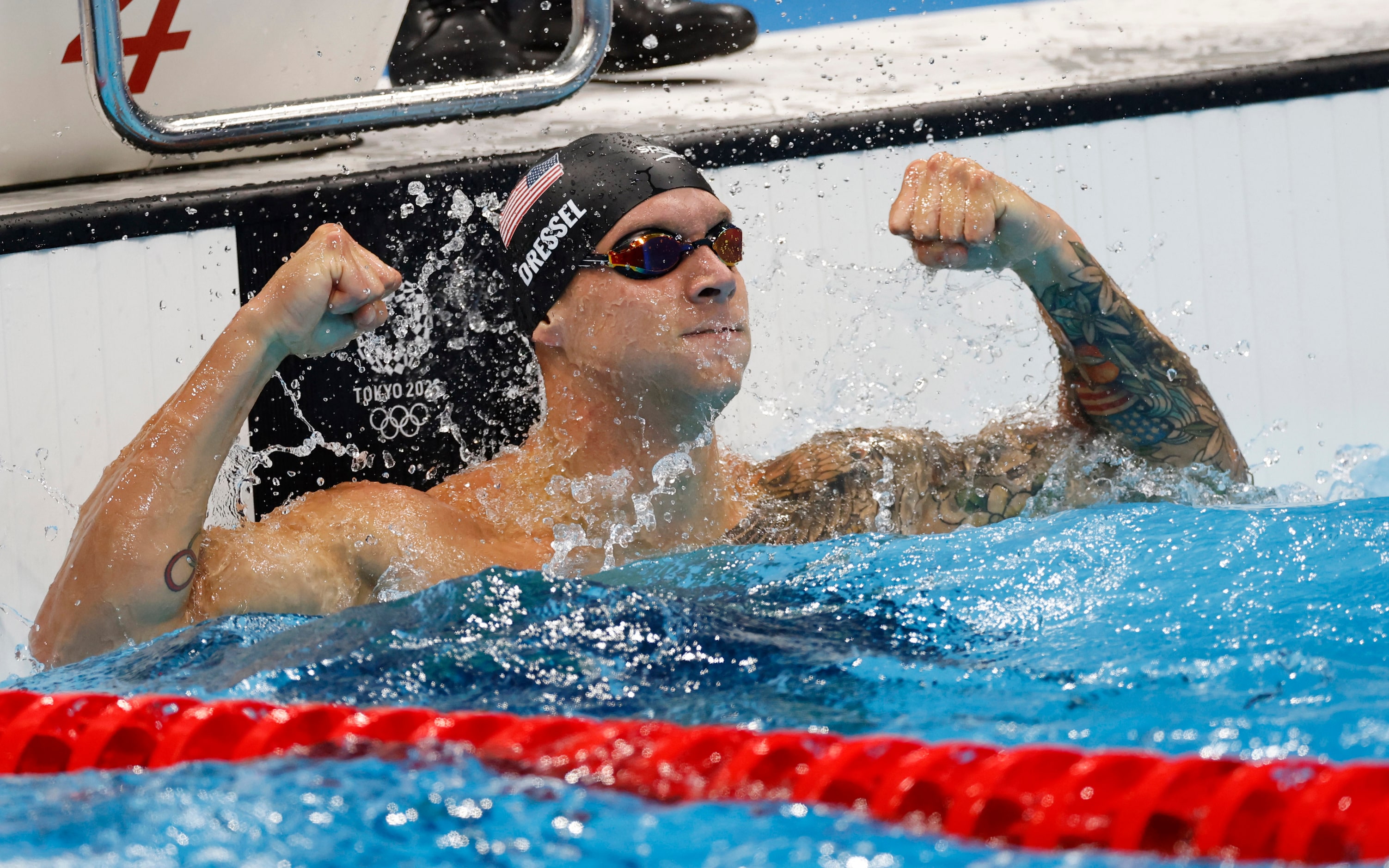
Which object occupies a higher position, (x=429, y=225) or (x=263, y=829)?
(x=429, y=225)

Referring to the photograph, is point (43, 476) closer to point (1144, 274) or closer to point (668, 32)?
point (668, 32)

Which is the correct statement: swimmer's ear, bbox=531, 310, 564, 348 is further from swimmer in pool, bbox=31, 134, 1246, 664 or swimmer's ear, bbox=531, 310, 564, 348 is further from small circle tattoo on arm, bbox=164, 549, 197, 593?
small circle tattoo on arm, bbox=164, 549, 197, 593

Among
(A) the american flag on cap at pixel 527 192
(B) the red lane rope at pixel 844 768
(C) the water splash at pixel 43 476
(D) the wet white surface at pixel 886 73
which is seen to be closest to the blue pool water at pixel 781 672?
(B) the red lane rope at pixel 844 768

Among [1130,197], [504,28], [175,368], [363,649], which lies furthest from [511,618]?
[504,28]

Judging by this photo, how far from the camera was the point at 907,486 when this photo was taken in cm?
233

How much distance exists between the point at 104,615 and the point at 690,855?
42.4 inches

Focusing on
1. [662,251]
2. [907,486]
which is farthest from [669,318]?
[907,486]

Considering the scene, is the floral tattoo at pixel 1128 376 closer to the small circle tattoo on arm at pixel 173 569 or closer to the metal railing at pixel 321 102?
the metal railing at pixel 321 102

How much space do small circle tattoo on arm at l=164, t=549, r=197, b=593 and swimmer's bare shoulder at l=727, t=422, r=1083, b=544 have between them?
92 centimetres

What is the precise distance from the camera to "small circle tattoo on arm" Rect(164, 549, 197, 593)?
5.70 feet

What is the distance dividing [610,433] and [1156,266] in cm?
149

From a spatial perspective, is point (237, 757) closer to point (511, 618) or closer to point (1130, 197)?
point (511, 618)

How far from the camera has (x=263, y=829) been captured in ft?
3.48

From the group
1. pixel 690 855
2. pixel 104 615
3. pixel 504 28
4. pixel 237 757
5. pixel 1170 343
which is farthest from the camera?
pixel 504 28
